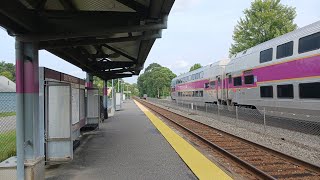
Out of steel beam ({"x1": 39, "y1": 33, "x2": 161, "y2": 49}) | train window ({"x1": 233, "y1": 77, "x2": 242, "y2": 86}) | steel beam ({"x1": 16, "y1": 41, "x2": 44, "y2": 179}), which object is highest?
steel beam ({"x1": 39, "y1": 33, "x2": 161, "y2": 49})

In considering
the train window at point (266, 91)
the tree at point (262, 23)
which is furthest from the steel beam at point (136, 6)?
the tree at point (262, 23)

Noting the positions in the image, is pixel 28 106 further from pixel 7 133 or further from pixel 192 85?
pixel 192 85

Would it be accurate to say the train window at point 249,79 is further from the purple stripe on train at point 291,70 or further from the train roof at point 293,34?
the train roof at point 293,34

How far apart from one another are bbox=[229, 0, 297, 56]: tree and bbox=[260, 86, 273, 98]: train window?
112 feet

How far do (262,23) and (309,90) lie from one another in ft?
131

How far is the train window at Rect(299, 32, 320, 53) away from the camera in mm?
14062

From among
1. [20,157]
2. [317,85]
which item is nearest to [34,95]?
[20,157]

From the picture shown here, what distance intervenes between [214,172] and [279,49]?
33.6 feet

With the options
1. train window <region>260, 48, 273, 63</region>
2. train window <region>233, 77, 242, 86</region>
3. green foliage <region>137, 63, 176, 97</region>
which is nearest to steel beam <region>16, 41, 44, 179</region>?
train window <region>260, 48, 273, 63</region>

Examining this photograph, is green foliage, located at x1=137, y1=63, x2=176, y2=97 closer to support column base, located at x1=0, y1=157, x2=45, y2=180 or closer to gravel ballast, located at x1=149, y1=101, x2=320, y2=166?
gravel ballast, located at x1=149, y1=101, x2=320, y2=166

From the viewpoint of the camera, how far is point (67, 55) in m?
15.0

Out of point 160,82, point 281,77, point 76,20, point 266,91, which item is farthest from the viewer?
point 160,82

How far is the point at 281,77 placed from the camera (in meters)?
16.8

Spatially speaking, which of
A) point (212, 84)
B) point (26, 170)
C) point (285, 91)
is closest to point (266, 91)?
point (285, 91)
